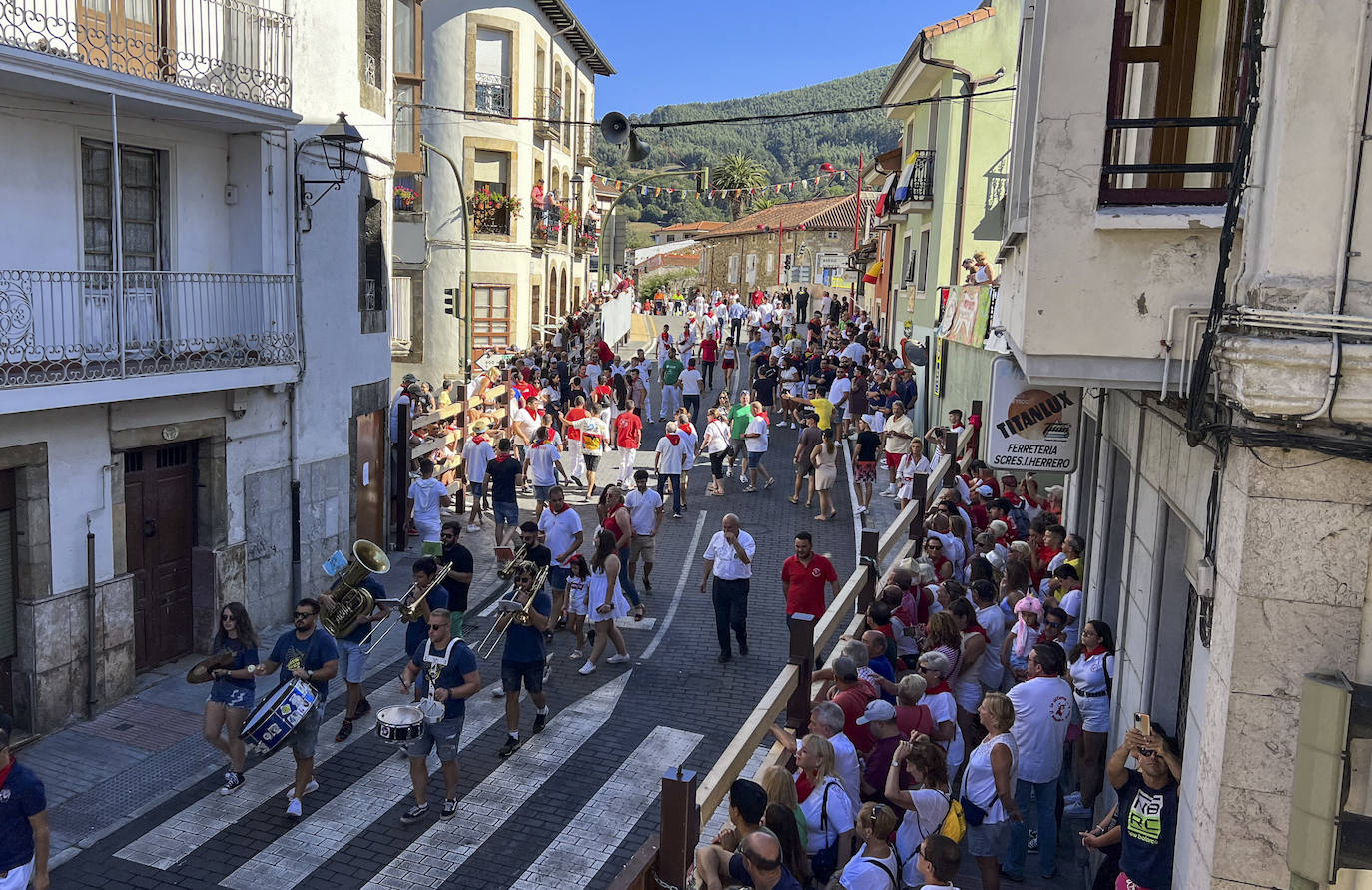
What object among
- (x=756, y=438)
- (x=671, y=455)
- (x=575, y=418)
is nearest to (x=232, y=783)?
(x=671, y=455)

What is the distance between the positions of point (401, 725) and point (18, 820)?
2.66m

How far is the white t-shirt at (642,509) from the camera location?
1461 cm

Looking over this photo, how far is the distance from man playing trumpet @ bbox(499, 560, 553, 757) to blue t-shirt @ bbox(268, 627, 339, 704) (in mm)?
1629

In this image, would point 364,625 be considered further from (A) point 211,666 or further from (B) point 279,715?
(B) point 279,715

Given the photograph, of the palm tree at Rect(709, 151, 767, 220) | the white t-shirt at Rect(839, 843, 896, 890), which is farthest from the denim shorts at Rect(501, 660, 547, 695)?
the palm tree at Rect(709, 151, 767, 220)

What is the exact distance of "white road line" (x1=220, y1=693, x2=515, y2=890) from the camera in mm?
8125

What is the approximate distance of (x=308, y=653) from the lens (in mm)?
9352

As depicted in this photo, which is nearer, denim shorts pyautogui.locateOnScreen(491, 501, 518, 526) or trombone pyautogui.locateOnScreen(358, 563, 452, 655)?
trombone pyautogui.locateOnScreen(358, 563, 452, 655)

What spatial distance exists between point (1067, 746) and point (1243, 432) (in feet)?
17.7

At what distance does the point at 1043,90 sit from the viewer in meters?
5.73

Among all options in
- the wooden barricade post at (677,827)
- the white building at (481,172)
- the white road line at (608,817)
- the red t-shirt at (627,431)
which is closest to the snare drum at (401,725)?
the white road line at (608,817)

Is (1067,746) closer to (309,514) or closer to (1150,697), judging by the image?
(1150,697)

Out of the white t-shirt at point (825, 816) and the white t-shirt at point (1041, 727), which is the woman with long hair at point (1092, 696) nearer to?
the white t-shirt at point (1041, 727)

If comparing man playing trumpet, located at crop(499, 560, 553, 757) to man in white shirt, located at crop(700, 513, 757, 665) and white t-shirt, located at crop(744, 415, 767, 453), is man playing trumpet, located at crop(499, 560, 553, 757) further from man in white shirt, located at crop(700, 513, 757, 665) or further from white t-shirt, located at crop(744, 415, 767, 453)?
white t-shirt, located at crop(744, 415, 767, 453)
